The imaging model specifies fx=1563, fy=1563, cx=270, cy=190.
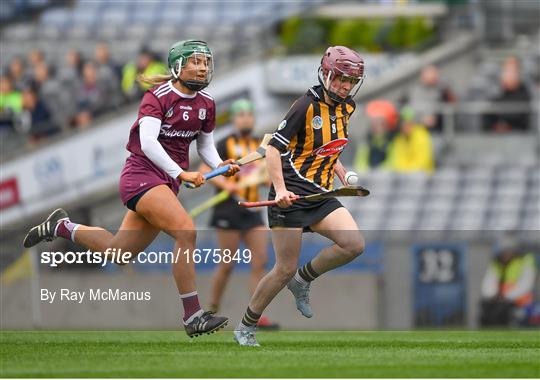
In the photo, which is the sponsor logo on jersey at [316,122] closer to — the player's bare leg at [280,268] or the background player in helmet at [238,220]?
the player's bare leg at [280,268]

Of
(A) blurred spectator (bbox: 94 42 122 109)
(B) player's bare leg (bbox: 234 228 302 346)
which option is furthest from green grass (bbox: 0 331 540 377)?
(A) blurred spectator (bbox: 94 42 122 109)

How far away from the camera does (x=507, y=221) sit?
20031 millimetres

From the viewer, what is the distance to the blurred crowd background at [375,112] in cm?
1812

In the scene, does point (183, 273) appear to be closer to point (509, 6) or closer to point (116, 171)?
point (116, 171)

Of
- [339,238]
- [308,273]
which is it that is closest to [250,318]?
[308,273]

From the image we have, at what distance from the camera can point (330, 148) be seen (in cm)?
1174

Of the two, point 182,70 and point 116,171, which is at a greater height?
point 182,70

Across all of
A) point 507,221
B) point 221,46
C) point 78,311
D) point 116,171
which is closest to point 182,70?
point 78,311

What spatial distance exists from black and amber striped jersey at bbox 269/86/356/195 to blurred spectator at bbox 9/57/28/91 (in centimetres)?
1407

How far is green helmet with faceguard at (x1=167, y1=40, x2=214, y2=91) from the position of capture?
11.8 metres

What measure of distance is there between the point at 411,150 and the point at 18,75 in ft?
25.9

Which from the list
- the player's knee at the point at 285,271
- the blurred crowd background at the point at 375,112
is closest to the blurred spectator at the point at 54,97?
the blurred crowd background at the point at 375,112

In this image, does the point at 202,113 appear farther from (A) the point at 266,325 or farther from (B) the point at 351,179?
(A) the point at 266,325

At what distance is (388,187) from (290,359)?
10161 mm
